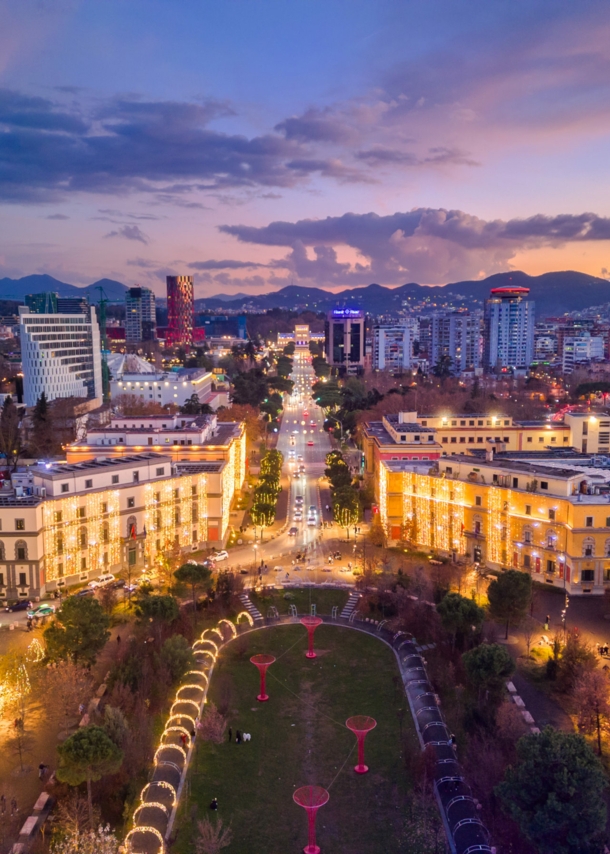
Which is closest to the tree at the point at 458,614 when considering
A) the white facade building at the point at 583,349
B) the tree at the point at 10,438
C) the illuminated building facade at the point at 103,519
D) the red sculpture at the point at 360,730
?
the red sculpture at the point at 360,730

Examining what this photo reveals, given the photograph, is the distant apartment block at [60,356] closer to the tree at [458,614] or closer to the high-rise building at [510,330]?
the tree at [458,614]

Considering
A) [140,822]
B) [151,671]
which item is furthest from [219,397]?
[140,822]

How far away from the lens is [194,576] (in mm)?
29859

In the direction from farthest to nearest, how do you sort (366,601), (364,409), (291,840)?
1. (364,409)
2. (366,601)
3. (291,840)

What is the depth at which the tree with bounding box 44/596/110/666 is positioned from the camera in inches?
941

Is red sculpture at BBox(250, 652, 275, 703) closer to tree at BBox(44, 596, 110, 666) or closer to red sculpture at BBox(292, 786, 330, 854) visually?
tree at BBox(44, 596, 110, 666)

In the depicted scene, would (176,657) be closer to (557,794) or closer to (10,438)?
(557,794)

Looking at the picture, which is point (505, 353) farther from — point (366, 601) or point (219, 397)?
point (366, 601)

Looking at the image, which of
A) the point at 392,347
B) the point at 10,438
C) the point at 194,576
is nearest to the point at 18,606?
the point at 194,576

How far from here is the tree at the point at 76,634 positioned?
23.9 meters

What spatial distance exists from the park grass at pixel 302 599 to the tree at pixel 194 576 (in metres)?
2.89

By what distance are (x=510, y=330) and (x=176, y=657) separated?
124715 mm

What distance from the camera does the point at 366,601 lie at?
30.9 metres

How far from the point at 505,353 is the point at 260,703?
123 metres
